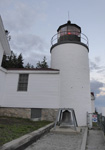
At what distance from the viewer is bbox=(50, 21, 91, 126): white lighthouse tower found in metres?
11.1

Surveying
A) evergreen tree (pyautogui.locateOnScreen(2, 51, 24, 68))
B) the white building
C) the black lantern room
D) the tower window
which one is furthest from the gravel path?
evergreen tree (pyautogui.locateOnScreen(2, 51, 24, 68))

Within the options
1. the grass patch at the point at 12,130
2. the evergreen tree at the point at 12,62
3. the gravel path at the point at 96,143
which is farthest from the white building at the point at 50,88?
the evergreen tree at the point at 12,62

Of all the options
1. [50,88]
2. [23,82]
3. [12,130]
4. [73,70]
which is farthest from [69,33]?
[12,130]

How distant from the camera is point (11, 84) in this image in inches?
459

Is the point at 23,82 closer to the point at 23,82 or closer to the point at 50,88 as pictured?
the point at 23,82

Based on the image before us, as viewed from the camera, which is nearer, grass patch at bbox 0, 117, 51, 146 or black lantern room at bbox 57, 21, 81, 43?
grass patch at bbox 0, 117, 51, 146

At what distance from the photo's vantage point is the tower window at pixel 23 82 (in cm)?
1154

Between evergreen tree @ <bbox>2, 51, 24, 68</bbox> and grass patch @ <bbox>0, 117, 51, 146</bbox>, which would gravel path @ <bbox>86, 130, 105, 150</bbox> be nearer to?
grass patch @ <bbox>0, 117, 51, 146</bbox>

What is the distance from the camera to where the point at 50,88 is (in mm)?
11133

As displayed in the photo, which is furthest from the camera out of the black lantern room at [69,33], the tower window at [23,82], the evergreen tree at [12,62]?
the evergreen tree at [12,62]

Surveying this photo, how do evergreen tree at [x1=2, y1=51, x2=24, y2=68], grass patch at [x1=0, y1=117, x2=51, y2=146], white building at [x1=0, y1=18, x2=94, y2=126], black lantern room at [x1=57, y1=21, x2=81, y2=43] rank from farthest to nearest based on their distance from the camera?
evergreen tree at [x1=2, y1=51, x2=24, y2=68] → black lantern room at [x1=57, y1=21, x2=81, y2=43] → white building at [x1=0, y1=18, x2=94, y2=126] → grass patch at [x1=0, y1=117, x2=51, y2=146]

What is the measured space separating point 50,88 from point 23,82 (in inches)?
104

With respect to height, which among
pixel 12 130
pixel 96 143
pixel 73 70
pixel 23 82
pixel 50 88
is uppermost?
pixel 73 70

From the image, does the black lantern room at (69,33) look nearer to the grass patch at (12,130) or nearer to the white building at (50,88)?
the white building at (50,88)
